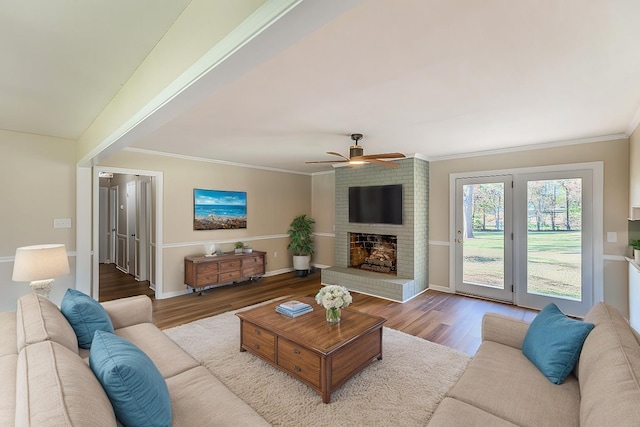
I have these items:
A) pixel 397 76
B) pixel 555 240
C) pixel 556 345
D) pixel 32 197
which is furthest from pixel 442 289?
pixel 32 197

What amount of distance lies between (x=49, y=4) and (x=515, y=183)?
5.29 metres

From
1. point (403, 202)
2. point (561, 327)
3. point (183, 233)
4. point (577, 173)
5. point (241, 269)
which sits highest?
point (577, 173)

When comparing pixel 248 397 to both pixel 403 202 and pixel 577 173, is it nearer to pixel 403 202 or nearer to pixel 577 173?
pixel 403 202

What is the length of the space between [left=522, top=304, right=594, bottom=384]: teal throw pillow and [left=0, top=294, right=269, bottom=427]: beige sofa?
1.69m

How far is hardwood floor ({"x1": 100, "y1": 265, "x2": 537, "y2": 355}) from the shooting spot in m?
3.59

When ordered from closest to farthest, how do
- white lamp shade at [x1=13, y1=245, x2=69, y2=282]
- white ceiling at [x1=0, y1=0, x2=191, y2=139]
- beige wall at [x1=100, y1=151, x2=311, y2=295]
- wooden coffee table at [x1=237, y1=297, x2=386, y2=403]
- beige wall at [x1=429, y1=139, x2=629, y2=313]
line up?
white ceiling at [x1=0, y1=0, x2=191, y2=139] → wooden coffee table at [x1=237, y1=297, x2=386, y2=403] → white lamp shade at [x1=13, y1=245, x2=69, y2=282] → beige wall at [x1=429, y1=139, x2=629, y2=313] → beige wall at [x1=100, y1=151, x2=311, y2=295]

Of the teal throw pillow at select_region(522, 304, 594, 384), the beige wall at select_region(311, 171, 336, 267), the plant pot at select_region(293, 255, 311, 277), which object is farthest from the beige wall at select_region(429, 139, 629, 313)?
the plant pot at select_region(293, 255, 311, 277)

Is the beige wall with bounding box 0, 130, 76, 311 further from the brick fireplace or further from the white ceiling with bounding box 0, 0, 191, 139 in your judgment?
the brick fireplace

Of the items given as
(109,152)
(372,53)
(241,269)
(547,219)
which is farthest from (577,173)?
(109,152)

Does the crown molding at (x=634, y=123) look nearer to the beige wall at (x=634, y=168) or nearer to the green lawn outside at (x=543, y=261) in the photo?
the beige wall at (x=634, y=168)

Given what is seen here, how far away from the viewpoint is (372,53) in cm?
179

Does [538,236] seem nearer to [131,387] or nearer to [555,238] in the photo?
[555,238]

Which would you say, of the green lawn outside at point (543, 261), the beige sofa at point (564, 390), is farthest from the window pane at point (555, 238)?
the beige sofa at point (564, 390)

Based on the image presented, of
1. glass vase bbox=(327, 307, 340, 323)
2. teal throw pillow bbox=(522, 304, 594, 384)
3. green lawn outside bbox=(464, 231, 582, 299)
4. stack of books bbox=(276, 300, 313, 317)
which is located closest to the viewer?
teal throw pillow bbox=(522, 304, 594, 384)
